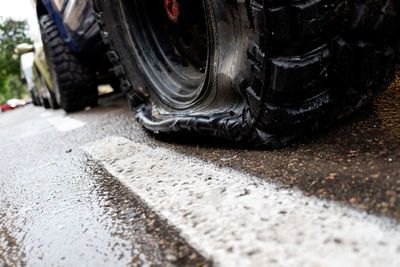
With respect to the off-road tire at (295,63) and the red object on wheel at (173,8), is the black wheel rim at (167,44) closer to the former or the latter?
the red object on wheel at (173,8)

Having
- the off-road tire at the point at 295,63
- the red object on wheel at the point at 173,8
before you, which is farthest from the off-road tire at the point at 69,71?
the off-road tire at the point at 295,63

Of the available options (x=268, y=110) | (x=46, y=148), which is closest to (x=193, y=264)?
(x=268, y=110)

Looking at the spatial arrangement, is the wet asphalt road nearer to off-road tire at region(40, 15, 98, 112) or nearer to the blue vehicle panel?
the blue vehicle panel

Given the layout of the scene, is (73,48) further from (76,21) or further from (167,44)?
(167,44)

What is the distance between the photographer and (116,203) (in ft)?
2.96

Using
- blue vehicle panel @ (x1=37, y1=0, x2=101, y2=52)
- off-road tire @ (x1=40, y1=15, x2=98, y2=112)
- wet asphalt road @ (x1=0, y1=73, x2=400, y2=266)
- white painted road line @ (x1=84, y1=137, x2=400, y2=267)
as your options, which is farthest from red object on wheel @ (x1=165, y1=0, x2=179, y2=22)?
off-road tire @ (x1=40, y1=15, x2=98, y2=112)

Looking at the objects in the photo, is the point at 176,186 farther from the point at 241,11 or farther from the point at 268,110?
the point at 241,11

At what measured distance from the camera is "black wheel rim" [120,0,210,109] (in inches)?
58.4

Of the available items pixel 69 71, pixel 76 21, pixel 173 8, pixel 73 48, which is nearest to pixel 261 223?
pixel 173 8

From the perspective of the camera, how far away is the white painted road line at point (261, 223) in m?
0.51

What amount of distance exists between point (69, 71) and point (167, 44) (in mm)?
2112

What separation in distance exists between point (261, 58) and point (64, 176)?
38.8 inches

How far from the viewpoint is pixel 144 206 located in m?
0.83

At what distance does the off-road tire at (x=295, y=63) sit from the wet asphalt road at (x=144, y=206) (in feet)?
0.30
